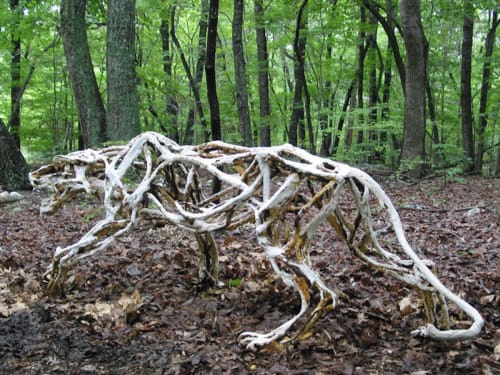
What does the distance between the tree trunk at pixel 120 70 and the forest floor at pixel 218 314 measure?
2308 millimetres

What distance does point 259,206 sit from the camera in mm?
2859

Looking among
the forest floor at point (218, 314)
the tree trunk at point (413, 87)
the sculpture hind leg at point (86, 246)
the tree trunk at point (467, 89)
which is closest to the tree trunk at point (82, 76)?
the forest floor at point (218, 314)

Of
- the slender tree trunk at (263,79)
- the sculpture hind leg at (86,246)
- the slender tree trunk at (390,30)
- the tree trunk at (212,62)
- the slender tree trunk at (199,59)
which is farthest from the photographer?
the slender tree trunk at (199,59)

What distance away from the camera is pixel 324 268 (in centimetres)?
409

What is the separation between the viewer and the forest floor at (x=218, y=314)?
2607 mm

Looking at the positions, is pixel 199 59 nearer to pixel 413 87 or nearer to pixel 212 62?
pixel 413 87

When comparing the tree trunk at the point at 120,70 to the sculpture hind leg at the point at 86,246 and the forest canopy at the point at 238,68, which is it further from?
the sculpture hind leg at the point at 86,246

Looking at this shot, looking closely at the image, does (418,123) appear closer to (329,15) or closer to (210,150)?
(329,15)

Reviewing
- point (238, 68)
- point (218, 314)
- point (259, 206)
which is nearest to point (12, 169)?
point (238, 68)

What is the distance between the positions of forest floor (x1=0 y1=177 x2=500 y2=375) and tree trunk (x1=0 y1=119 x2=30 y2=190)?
14.1ft

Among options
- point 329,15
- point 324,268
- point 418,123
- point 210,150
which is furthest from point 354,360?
point 329,15

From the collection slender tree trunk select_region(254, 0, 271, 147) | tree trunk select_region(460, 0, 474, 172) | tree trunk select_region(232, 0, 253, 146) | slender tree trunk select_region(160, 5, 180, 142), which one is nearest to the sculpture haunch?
tree trunk select_region(232, 0, 253, 146)

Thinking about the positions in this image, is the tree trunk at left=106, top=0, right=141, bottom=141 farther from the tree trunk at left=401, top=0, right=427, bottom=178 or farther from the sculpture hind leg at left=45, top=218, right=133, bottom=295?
the tree trunk at left=401, top=0, right=427, bottom=178

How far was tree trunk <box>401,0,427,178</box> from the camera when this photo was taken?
1035 centimetres
